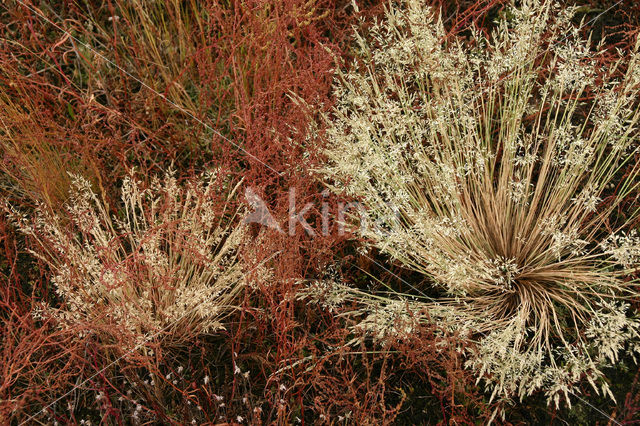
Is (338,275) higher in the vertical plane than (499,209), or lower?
lower

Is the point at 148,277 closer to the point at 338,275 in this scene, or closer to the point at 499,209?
the point at 338,275

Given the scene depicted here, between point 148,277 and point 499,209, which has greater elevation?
point 499,209

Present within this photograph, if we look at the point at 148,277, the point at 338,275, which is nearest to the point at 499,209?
the point at 338,275

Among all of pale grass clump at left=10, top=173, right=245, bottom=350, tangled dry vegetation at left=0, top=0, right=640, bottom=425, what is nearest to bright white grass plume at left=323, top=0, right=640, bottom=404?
tangled dry vegetation at left=0, top=0, right=640, bottom=425

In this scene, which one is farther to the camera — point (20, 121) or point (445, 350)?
point (20, 121)

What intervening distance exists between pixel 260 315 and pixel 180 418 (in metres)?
0.37

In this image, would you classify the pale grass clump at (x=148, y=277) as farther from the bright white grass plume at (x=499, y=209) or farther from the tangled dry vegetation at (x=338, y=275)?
the bright white grass plume at (x=499, y=209)

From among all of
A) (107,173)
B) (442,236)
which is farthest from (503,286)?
(107,173)

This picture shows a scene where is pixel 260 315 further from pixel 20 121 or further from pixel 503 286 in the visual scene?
pixel 20 121

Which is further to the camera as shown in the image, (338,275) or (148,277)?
(338,275)

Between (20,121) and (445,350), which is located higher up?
(20,121)

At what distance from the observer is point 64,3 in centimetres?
267

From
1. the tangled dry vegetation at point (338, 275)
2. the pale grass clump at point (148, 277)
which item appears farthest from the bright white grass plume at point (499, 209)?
the pale grass clump at point (148, 277)

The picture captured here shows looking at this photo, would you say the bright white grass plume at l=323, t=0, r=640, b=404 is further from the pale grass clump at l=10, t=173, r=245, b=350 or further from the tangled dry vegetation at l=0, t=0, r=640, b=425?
the pale grass clump at l=10, t=173, r=245, b=350
